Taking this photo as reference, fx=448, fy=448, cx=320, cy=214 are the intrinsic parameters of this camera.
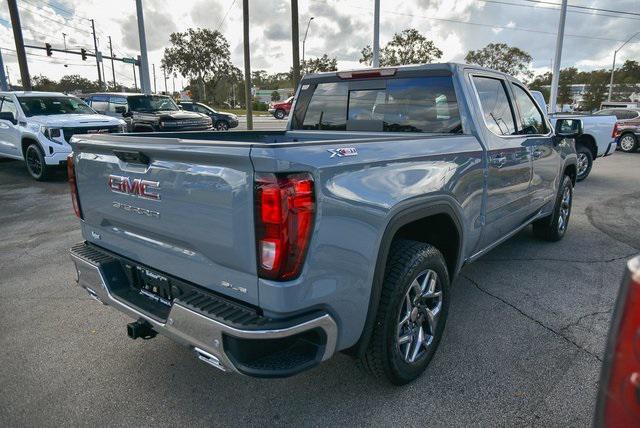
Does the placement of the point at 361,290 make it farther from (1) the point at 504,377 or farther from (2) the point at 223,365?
(1) the point at 504,377

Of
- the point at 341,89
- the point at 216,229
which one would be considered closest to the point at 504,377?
the point at 216,229

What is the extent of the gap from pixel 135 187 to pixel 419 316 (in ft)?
5.89

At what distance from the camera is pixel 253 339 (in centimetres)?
185

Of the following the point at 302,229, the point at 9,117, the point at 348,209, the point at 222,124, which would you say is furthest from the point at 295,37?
the point at 302,229

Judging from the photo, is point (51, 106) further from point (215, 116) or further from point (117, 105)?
point (215, 116)

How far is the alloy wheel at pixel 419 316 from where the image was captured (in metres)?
2.61

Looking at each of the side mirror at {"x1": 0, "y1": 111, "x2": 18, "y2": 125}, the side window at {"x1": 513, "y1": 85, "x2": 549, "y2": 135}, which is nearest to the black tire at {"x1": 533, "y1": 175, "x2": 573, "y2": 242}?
the side window at {"x1": 513, "y1": 85, "x2": 549, "y2": 135}

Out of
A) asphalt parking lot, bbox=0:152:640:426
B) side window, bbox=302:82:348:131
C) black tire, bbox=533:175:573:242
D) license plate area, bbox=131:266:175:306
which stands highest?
side window, bbox=302:82:348:131

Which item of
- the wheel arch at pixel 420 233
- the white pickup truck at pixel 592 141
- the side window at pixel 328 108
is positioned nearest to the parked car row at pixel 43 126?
the side window at pixel 328 108

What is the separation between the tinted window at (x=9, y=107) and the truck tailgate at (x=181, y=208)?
9.16 metres

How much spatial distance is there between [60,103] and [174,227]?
10.4 meters

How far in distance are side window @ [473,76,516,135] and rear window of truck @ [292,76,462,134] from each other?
32 centimetres

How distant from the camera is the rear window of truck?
3369 mm

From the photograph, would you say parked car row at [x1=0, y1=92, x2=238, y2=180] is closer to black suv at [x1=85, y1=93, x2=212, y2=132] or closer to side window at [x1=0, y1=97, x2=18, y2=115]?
side window at [x1=0, y1=97, x2=18, y2=115]
